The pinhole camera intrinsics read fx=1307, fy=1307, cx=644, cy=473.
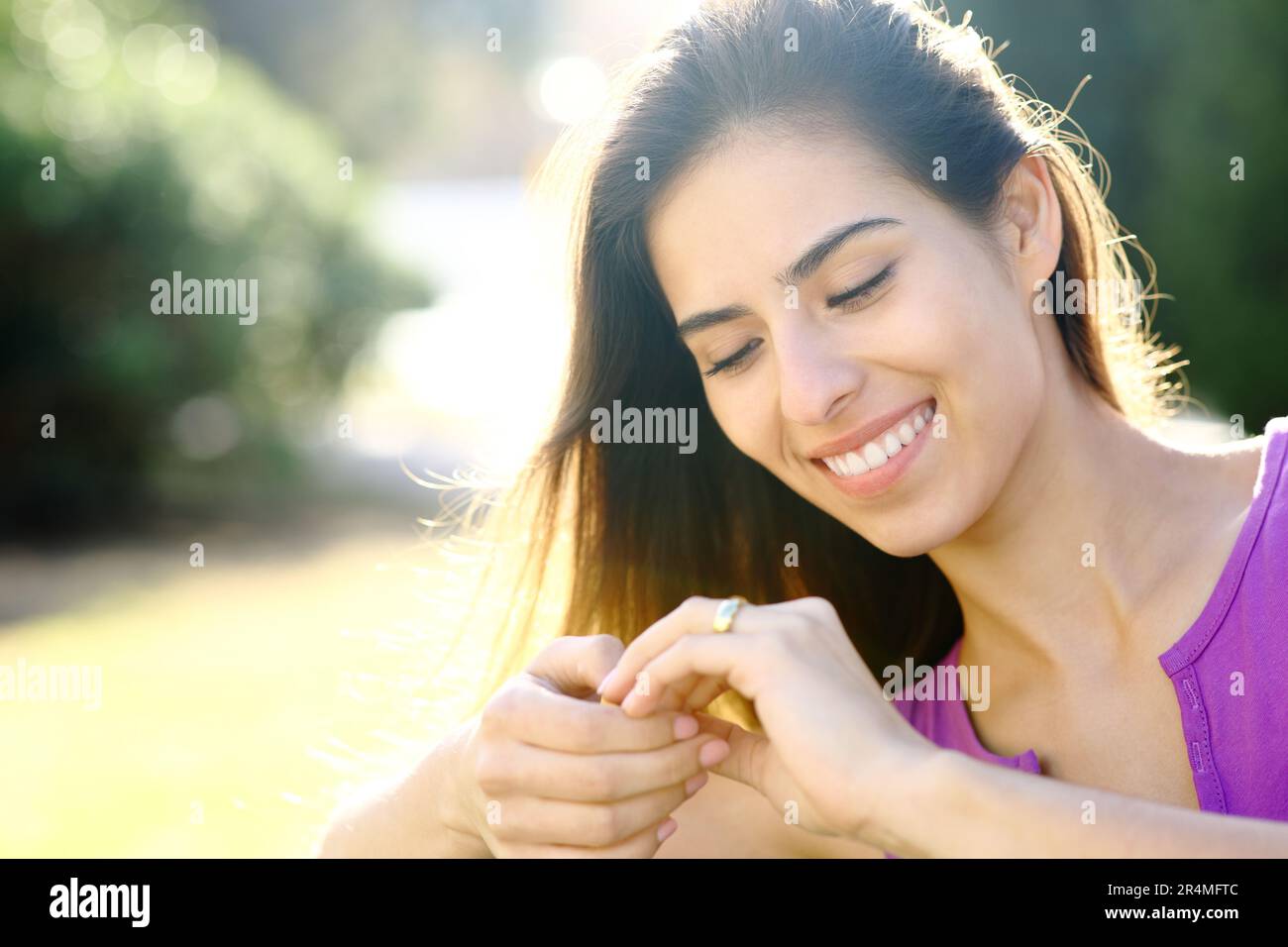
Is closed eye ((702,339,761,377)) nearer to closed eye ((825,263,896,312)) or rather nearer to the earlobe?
closed eye ((825,263,896,312))

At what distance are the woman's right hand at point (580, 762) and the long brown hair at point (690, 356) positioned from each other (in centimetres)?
77

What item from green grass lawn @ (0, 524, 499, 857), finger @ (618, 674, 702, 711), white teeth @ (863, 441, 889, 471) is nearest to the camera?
finger @ (618, 674, 702, 711)

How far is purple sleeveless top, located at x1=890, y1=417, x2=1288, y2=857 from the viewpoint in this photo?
224 cm

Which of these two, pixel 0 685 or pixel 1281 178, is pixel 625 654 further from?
pixel 1281 178

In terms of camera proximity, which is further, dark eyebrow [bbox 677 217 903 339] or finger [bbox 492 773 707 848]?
dark eyebrow [bbox 677 217 903 339]

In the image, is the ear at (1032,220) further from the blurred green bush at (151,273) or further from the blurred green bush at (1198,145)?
the blurred green bush at (1198,145)

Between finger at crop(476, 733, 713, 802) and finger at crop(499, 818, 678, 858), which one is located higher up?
finger at crop(476, 733, 713, 802)

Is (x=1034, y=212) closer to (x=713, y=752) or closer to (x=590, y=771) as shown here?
(x=713, y=752)

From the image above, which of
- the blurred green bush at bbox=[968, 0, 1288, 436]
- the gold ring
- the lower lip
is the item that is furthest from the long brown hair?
the blurred green bush at bbox=[968, 0, 1288, 436]

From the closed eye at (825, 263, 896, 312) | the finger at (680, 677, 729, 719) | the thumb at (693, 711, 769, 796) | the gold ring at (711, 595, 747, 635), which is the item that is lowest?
the thumb at (693, 711, 769, 796)

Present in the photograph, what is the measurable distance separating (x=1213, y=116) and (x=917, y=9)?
28.9ft

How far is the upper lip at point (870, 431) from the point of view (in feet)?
7.68

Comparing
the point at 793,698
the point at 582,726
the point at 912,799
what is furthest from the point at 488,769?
the point at 912,799
